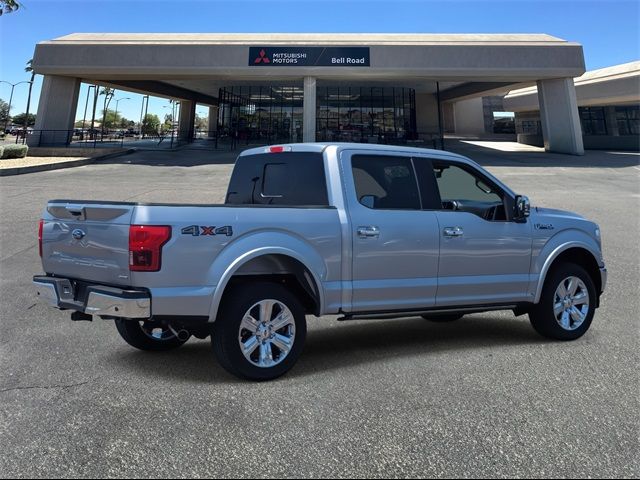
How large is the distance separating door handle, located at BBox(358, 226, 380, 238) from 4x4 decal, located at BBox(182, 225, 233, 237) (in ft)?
3.73

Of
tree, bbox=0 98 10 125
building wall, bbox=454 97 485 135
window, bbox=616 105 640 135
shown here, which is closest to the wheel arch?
window, bbox=616 105 640 135

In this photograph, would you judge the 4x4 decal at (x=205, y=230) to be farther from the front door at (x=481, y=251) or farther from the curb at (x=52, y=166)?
the curb at (x=52, y=166)

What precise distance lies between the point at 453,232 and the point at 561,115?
33.2 meters

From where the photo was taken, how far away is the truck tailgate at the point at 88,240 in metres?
3.68

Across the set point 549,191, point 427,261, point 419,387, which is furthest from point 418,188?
point 549,191

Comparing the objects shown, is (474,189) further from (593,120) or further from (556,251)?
(593,120)

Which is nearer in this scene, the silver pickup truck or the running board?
the silver pickup truck

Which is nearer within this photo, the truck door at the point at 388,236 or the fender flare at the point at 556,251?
the truck door at the point at 388,236

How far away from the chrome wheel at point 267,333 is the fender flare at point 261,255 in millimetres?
290

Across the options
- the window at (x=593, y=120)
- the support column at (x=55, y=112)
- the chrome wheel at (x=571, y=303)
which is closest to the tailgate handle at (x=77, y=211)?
the chrome wheel at (x=571, y=303)

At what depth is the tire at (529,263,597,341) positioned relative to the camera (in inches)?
205

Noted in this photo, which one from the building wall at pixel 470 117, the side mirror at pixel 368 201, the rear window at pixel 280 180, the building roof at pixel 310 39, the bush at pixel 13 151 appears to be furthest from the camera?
the building wall at pixel 470 117

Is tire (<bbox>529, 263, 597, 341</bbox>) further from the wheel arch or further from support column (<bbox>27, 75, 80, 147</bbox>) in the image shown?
support column (<bbox>27, 75, 80, 147</bbox>)

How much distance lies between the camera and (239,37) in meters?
32.4
